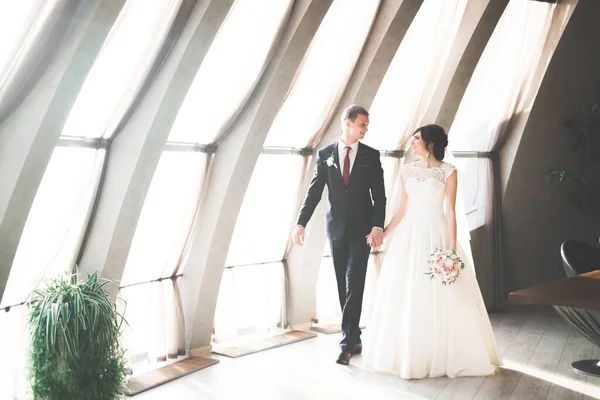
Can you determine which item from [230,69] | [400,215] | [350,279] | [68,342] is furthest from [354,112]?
[68,342]

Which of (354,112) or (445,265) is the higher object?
(354,112)

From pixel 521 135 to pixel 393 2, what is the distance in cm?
313

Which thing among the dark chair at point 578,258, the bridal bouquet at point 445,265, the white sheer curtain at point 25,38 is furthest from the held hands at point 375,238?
the white sheer curtain at point 25,38

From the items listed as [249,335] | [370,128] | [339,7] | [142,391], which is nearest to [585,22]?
[370,128]

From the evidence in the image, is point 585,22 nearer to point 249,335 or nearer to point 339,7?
point 339,7

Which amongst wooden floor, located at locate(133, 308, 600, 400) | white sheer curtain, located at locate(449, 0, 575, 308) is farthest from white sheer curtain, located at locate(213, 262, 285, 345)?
white sheer curtain, located at locate(449, 0, 575, 308)

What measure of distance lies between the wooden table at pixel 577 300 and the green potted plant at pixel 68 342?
95.0 inches

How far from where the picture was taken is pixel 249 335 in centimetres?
628

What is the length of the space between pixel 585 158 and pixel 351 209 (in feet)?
14.9

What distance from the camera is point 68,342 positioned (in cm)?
387

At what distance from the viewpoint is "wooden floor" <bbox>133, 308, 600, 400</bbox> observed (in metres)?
4.60

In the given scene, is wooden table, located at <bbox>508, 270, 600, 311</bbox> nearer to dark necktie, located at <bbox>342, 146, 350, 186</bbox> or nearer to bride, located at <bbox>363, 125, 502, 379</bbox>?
bride, located at <bbox>363, 125, 502, 379</bbox>

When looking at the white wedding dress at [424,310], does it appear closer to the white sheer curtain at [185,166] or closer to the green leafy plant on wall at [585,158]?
the white sheer curtain at [185,166]

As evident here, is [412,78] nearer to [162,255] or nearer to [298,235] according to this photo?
[298,235]
